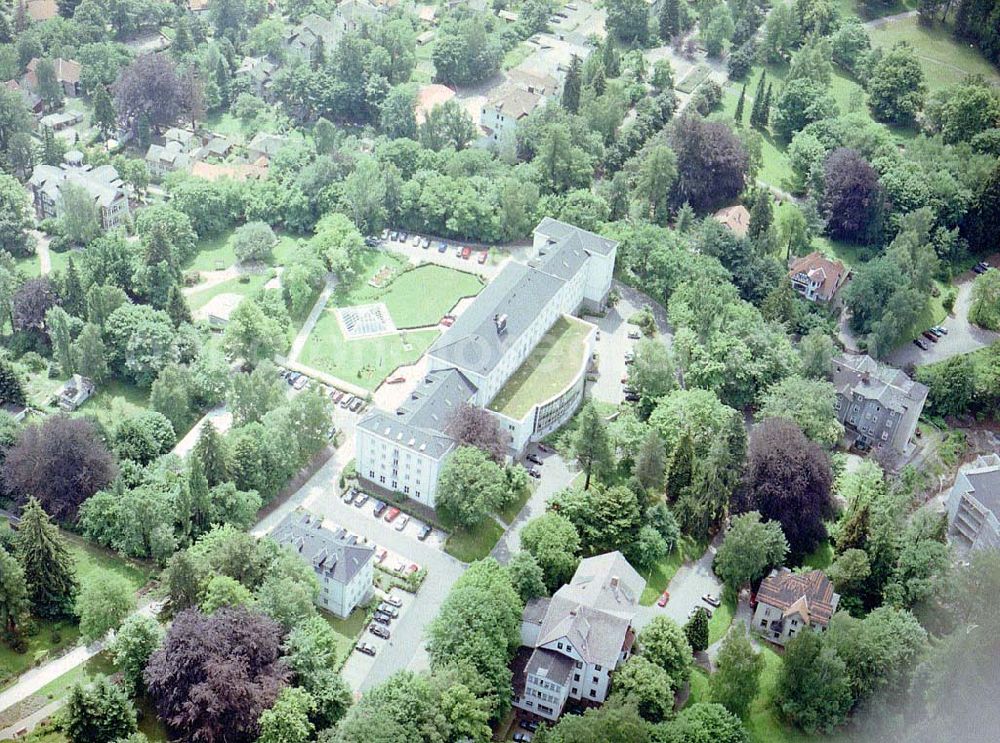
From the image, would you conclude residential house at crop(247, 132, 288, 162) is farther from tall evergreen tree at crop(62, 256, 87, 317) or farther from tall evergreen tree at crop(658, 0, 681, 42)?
tall evergreen tree at crop(658, 0, 681, 42)

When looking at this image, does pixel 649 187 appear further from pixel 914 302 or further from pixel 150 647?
pixel 150 647

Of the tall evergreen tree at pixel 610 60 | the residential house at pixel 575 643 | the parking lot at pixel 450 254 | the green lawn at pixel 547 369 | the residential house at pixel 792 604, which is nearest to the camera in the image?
the residential house at pixel 575 643

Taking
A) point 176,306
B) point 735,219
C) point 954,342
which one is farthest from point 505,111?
point 954,342

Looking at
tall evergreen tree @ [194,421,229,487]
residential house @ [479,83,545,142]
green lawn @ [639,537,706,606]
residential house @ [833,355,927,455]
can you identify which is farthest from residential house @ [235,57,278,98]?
green lawn @ [639,537,706,606]

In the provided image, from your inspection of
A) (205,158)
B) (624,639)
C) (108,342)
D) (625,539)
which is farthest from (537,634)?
(205,158)

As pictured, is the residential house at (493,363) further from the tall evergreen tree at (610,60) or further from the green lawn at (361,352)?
the tall evergreen tree at (610,60)

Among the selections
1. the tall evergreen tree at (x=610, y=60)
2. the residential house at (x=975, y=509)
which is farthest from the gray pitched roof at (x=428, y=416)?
the tall evergreen tree at (x=610, y=60)

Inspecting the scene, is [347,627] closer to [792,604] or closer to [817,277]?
[792,604]
